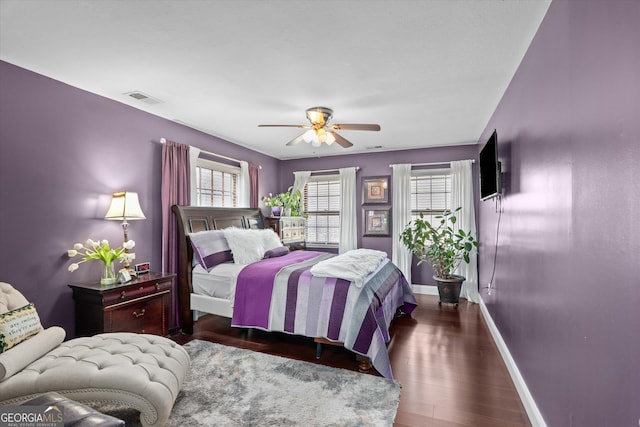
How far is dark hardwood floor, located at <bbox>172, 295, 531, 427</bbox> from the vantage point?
7.20ft

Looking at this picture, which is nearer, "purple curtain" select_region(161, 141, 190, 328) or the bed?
the bed

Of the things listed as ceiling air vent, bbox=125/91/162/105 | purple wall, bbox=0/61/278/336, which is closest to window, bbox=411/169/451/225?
ceiling air vent, bbox=125/91/162/105

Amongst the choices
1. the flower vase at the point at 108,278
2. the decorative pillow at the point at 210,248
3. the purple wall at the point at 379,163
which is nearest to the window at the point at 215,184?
the decorative pillow at the point at 210,248

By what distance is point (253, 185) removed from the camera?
18.1 feet

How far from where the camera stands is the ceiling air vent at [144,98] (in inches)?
125

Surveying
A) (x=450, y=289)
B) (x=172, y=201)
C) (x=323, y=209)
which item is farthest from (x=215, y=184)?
(x=450, y=289)

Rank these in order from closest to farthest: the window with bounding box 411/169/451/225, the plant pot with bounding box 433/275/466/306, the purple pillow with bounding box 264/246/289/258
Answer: the purple pillow with bounding box 264/246/289/258 < the plant pot with bounding box 433/275/466/306 < the window with bounding box 411/169/451/225

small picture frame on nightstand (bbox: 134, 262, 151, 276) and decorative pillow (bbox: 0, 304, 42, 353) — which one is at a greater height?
small picture frame on nightstand (bbox: 134, 262, 151, 276)

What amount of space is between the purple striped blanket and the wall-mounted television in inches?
56.4

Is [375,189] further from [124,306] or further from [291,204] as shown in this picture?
[124,306]

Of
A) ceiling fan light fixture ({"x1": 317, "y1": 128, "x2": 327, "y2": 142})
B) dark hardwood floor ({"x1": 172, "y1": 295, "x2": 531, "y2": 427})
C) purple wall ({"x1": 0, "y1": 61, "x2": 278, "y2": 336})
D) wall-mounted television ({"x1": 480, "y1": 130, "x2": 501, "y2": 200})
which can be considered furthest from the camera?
ceiling fan light fixture ({"x1": 317, "y1": 128, "x2": 327, "y2": 142})

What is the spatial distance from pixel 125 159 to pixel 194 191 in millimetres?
986

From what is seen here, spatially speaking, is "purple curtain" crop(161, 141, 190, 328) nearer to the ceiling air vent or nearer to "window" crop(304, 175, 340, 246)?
the ceiling air vent

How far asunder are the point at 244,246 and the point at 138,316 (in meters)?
1.37
